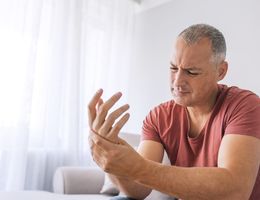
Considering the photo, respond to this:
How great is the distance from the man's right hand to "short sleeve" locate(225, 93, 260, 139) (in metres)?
0.39

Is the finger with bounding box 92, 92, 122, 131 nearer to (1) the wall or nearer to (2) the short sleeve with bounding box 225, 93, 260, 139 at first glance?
(2) the short sleeve with bounding box 225, 93, 260, 139

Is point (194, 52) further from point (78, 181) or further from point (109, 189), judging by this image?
point (78, 181)

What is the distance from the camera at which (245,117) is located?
3.22 ft

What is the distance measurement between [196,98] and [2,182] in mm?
1635

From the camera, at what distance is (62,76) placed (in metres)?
2.42

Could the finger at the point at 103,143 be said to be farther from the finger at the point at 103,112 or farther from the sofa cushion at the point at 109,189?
the sofa cushion at the point at 109,189

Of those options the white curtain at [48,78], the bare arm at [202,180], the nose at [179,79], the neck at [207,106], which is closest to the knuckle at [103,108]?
the bare arm at [202,180]

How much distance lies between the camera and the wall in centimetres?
211

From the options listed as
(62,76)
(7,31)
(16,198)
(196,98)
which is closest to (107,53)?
(62,76)

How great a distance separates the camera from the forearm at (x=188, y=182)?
0.81 meters

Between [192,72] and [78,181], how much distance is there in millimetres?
1286

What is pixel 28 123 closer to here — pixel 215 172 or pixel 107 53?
pixel 107 53

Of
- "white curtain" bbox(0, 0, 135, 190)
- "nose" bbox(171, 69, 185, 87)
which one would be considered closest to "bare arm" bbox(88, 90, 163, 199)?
"nose" bbox(171, 69, 185, 87)

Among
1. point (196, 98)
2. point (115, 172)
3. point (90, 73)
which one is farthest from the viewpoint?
point (90, 73)
